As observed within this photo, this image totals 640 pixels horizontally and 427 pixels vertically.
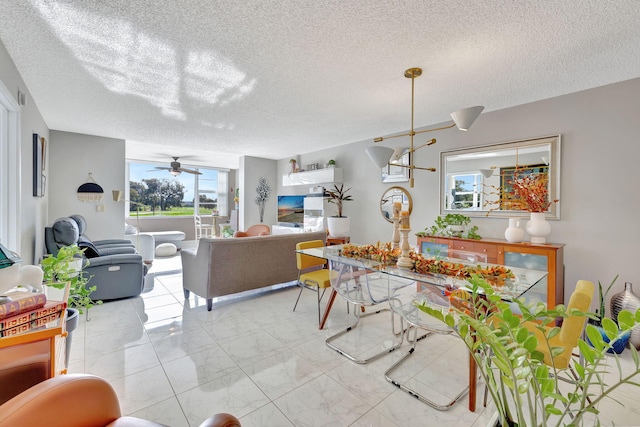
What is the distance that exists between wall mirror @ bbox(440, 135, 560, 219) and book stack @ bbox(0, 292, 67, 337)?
4.11 m

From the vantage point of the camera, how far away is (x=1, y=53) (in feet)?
7.12

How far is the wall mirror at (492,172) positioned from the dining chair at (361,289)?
179 centimetres

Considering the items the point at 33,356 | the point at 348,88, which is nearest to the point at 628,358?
the point at 348,88

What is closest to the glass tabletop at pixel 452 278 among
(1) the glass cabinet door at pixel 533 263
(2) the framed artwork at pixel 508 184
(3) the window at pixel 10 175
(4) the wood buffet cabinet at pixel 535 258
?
(4) the wood buffet cabinet at pixel 535 258

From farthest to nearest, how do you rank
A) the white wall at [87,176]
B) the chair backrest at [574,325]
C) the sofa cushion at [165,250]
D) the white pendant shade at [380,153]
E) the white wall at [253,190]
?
the white wall at [253,190] → the sofa cushion at [165,250] → the white wall at [87,176] → the white pendant shade at [380,153] → the chair backrest at [574,325]

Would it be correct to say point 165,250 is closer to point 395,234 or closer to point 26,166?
point 26,166

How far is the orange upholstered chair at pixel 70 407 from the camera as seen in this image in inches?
35.7

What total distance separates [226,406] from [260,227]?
174 inches

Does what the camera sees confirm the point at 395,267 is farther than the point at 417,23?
Yes

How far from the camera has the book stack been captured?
1.13m

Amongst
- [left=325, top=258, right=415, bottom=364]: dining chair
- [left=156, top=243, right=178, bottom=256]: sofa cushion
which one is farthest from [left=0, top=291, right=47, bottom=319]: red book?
[left=156, top=243, right=178, bottom=256]: sofa cushion

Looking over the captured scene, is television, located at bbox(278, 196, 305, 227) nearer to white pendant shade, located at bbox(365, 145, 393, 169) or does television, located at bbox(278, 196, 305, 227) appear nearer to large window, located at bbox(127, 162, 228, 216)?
large window, located at bbox(127, 162, 228, 216)

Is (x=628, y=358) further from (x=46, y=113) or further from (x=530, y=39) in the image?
(x=46, y=113)

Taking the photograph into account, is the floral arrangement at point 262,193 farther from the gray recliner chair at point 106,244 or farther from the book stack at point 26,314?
the book stack at point 26,314
